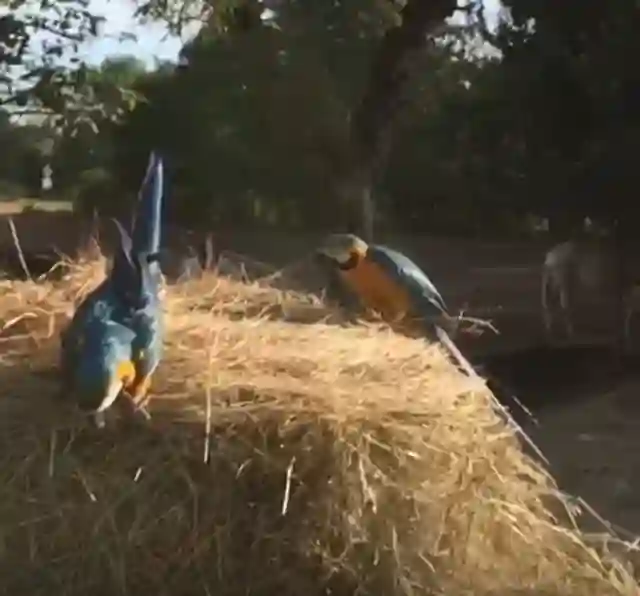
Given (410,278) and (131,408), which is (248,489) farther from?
(410,278)

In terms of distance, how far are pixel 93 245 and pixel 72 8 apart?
3922mm

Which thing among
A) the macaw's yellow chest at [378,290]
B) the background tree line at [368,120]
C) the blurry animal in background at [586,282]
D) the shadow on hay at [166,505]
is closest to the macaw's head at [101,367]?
the shadow on hay at [166,505]

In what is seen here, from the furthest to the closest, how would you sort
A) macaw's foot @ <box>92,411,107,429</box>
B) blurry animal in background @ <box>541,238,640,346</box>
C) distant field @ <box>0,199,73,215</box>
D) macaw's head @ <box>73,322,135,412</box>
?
distant field @ <box>0,199,73,215</box> → blurry animal in background @ <box>541,238,640,346</box> → macaw's foot @ <box>92,411,107,429</box> → macaw's head @ <box>73,322,135,412</box>

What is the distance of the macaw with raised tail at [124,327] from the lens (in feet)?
5.83

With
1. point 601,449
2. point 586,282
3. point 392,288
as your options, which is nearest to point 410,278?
point 392,288

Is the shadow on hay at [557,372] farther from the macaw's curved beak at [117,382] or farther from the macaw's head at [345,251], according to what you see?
the macaw's curved beak at [117,382]

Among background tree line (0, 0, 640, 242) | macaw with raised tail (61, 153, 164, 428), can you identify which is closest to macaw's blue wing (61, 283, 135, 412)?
macaw with raised tail (61, 153, 164, 428)

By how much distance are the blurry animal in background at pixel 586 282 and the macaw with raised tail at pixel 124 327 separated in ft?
20.0

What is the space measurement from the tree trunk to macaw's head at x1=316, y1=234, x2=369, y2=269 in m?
5.17

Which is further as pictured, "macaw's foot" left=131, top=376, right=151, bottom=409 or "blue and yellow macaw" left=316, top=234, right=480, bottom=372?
"blue and yellow macaw" left=316, top=234, right=480, bottom=372

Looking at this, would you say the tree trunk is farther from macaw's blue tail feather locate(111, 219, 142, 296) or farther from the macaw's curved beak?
the macaw's curved beak

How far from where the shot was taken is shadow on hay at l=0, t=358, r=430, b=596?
1891 millimetres

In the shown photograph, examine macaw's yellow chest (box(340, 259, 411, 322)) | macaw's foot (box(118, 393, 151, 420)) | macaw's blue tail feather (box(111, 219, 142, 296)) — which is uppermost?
macaw's blue tail feather (box(111, 219, 142, 296))

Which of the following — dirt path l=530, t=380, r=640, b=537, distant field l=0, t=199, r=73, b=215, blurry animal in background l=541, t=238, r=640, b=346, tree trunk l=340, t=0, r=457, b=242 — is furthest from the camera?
distant field l=0, t=199, r=73, b=215
